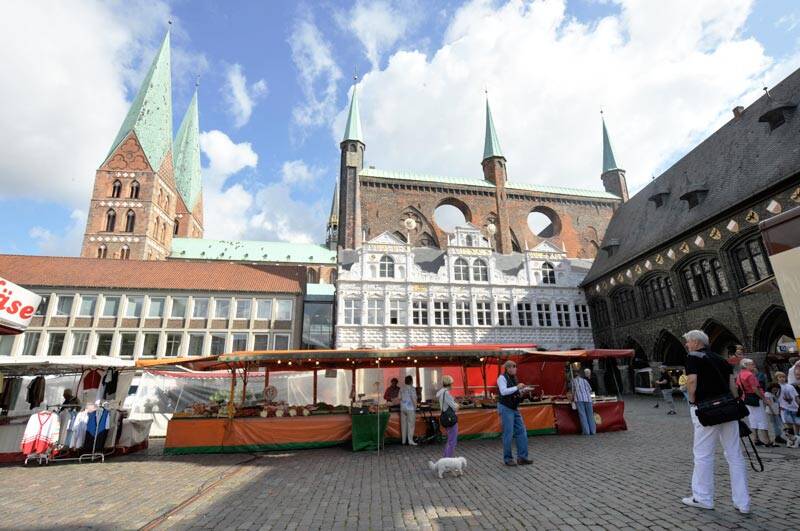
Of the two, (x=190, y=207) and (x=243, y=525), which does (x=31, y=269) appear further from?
(x=190, y=207)

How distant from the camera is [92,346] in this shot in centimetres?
2833

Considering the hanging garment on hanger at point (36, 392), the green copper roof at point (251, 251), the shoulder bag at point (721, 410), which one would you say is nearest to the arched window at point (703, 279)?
the shoulder bag at point (721, 410)

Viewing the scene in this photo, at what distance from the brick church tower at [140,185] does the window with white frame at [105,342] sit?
2487 centimetres

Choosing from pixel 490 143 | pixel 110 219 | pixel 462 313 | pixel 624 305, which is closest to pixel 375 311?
pixel 462 313

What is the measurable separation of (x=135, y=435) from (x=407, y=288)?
63.5 feet

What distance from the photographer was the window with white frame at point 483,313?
2912cm

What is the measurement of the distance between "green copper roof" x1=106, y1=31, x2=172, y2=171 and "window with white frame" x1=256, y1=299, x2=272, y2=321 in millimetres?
37197

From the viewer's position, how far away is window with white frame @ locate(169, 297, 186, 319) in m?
29.5

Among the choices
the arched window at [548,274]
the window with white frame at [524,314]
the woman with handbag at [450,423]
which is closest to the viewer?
the woman with handbag at [450,423]

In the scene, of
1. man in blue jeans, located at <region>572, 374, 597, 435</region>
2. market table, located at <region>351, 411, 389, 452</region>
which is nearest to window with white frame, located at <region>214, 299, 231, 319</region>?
market table, located at <region>351, 411, 389, 452</region>

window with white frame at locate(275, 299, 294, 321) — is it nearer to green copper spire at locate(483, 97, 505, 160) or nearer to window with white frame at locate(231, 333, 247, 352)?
window with white frame at locate(231, 333, 247, 352)

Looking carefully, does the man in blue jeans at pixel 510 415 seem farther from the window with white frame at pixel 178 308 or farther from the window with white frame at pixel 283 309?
the window with white frame at pixel 178 308

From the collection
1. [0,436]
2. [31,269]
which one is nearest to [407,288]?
[0,436]

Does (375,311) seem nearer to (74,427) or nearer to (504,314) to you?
(504,314)
